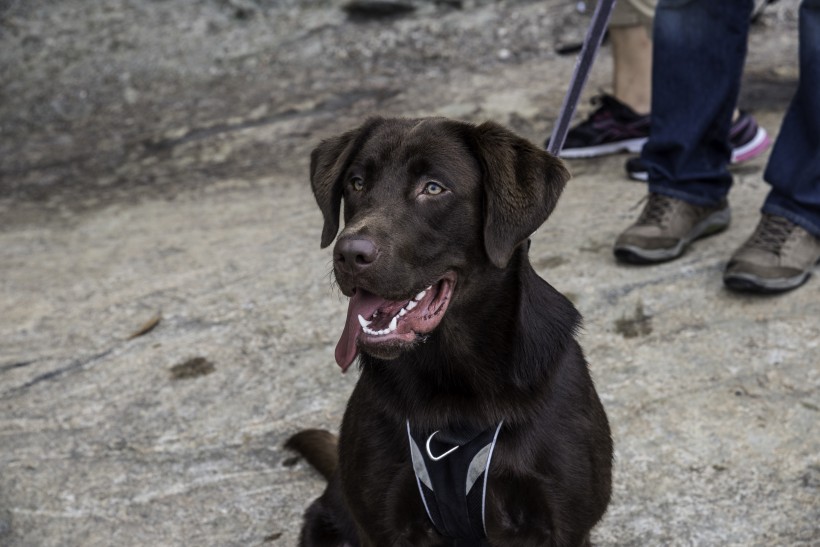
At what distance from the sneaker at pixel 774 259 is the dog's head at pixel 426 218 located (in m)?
1.54

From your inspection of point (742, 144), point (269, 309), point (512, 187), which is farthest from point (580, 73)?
point (742, 144)

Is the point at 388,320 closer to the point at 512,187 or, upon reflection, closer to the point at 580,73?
the point at 512,187

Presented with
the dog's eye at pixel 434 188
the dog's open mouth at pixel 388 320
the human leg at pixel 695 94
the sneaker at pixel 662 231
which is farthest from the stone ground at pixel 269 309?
the dog's eye at pixel 434 188

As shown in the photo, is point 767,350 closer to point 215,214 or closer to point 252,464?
point 252,464

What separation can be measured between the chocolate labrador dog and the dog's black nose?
0.03m

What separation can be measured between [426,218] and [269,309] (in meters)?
1.89

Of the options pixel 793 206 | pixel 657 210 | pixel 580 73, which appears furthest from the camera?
pixel 657 210

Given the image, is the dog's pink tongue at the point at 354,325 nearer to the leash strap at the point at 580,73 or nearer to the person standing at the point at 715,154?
the leash strap at the point at 580,73

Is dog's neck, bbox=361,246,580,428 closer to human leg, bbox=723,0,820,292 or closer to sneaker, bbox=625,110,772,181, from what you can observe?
human leg, bbox=723,0,820,292

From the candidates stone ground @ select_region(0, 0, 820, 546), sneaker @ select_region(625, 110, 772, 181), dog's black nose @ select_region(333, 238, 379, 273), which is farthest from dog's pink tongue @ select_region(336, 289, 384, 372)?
sneaker @ select_region(625, 110, 772, 181)

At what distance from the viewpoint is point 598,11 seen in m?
2.79

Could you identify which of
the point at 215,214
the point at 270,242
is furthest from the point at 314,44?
the point at 270,242

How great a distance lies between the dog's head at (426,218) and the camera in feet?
6.65

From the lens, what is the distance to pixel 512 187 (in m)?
2.16
